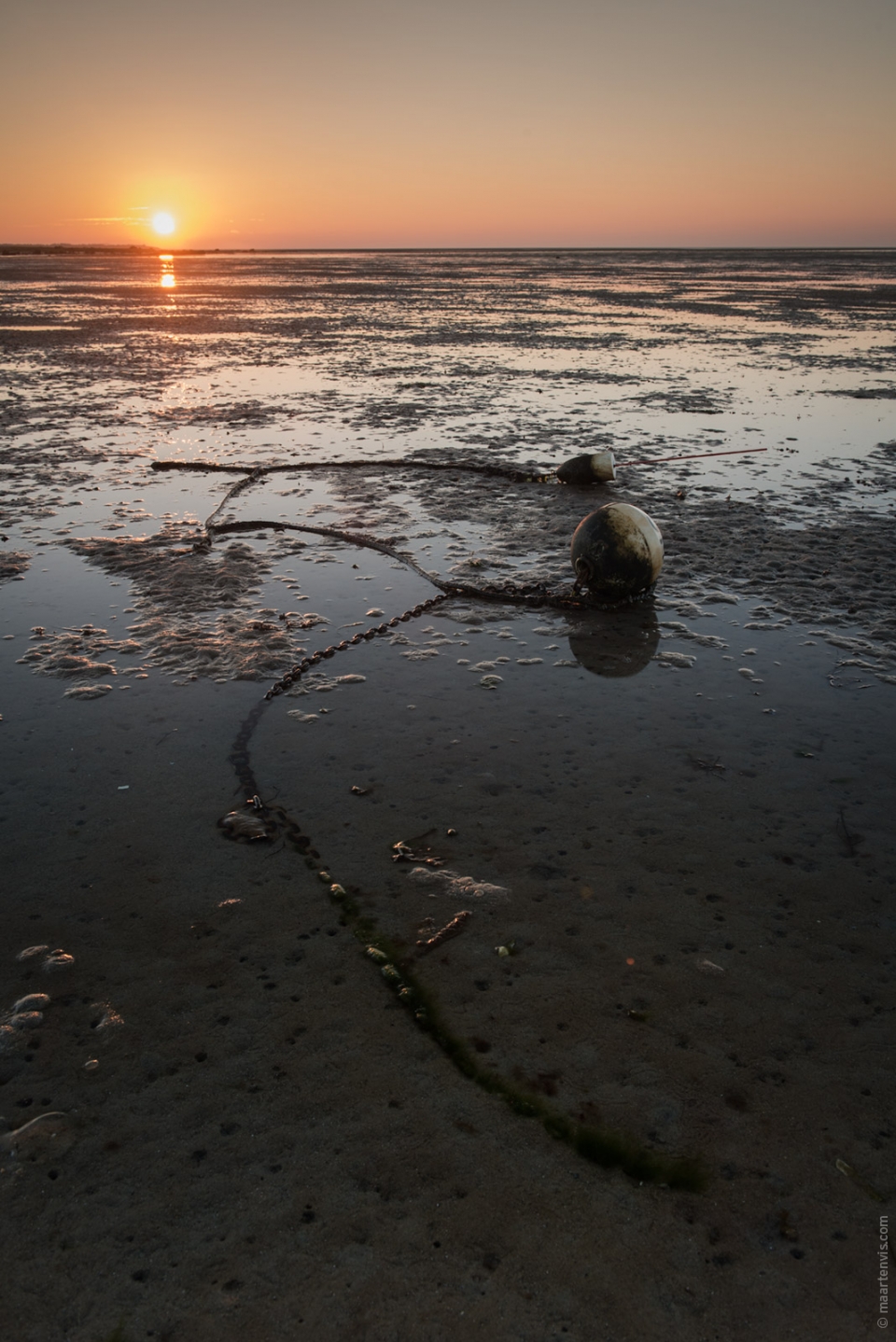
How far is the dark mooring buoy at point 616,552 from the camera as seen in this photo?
652 centimetres

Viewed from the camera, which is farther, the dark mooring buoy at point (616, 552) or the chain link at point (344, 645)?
the dark mooring buoy at point (616, 552)

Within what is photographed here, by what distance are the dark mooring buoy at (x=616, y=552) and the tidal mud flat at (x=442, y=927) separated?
24cm

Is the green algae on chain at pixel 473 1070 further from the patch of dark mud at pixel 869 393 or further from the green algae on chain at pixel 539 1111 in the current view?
the patch of dark mud at pixel 869 393

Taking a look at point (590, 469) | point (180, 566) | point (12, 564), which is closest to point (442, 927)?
point (180, 566)

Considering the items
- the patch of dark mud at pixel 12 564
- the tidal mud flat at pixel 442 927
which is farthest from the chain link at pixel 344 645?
the patch of dark mud at pixel 12 564

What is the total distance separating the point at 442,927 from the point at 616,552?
13.0 ft

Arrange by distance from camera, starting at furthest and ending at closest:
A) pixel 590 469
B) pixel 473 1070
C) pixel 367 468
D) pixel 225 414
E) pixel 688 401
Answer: pixel 688 401 < pixel 225 414 < pixel 367 468 < pixel 590 469 < pixel 473 1070

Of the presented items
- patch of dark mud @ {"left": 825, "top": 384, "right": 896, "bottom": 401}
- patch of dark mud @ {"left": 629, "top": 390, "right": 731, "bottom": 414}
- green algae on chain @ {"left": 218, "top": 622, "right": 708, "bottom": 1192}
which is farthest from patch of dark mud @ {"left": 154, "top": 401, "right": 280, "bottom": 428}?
patch of dark mud @ {"left": 825, "top": 384, "right": 896, "bottom": 401}

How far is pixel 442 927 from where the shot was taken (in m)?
3.47

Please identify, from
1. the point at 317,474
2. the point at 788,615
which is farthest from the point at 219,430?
the point at 788,615

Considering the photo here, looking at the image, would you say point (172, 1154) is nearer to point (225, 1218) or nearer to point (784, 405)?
point (225, 1218)

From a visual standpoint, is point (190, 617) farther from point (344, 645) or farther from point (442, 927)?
point (442, 927)

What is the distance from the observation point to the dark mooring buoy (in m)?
6.52

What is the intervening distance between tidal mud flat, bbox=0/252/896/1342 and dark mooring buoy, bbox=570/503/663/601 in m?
0.24
